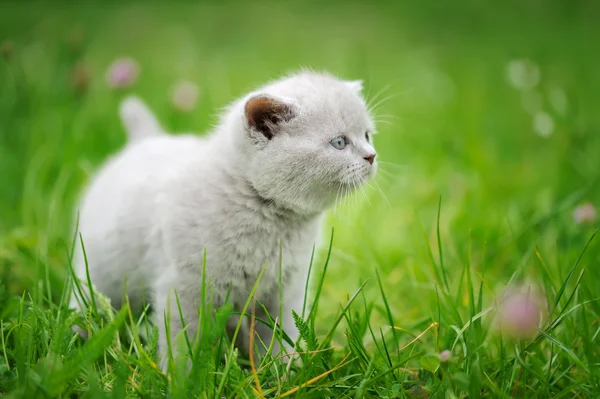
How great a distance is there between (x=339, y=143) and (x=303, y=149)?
13cm

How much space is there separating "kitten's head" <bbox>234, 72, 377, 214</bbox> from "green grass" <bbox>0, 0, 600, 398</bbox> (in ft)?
0.58

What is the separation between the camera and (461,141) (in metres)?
3.29

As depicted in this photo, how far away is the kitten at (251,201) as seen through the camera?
64.4 inches

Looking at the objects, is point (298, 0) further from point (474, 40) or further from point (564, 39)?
point (564, 39)

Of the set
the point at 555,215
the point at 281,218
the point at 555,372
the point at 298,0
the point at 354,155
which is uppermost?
the point at 298,0

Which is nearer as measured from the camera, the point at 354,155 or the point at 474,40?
the point at 354,155

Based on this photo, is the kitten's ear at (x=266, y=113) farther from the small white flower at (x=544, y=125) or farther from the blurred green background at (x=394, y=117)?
the small white flower at (x=544, y=125)

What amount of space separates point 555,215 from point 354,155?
3.29 feet

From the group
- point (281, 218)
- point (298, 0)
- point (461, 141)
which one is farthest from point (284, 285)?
point (298, 0)

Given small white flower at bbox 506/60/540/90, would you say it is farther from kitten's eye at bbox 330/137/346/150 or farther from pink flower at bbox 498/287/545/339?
pink flower at bbox 498/287/545/339

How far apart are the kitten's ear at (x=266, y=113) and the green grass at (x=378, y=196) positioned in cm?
37

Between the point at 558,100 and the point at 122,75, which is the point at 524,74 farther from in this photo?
the point at 122,75

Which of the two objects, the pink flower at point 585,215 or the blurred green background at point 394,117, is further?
the blurred green background at point 394,117

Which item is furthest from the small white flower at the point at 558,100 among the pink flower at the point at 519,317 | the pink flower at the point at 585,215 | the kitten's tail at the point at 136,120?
the kitten's tail at the point at 136,120
